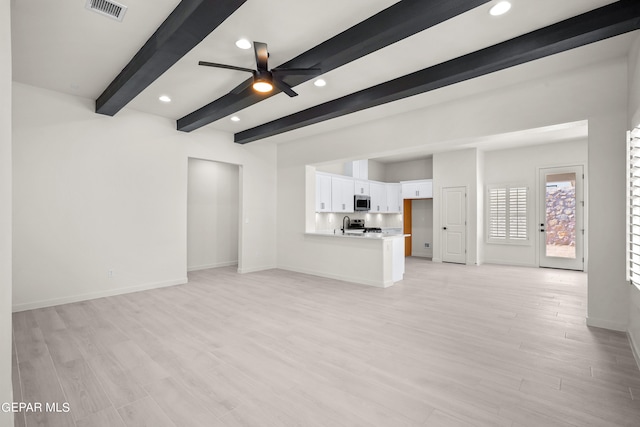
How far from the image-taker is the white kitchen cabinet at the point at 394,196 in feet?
32.7

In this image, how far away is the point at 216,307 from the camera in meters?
4.33

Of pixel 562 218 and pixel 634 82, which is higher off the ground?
pixel 634 82

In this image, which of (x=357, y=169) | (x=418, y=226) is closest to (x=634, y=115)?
(x=357, y=169)

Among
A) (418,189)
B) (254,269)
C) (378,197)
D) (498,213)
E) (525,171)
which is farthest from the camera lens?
(378,197)

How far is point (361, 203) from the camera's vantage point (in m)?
8.86

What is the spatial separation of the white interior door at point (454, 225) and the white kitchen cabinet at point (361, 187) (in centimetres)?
212

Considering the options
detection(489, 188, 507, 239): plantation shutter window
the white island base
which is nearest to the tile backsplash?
the white island base

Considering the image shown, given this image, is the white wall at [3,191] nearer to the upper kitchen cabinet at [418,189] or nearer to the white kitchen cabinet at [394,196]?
the upper kitchen cabinet at [418,189]

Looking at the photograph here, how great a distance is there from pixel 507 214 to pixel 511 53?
5932 mm

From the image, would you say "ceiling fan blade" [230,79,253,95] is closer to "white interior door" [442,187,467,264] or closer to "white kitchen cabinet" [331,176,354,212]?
"white kitchen cabinet" [331,176,354,212]

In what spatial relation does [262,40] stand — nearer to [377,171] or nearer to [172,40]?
[172,40]

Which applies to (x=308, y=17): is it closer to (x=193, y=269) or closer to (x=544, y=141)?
(x=193, y=269)

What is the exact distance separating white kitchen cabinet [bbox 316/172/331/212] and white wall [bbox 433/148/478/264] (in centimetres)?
313

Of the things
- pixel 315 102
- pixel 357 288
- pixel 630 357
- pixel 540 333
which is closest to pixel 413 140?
pixel 315 102
